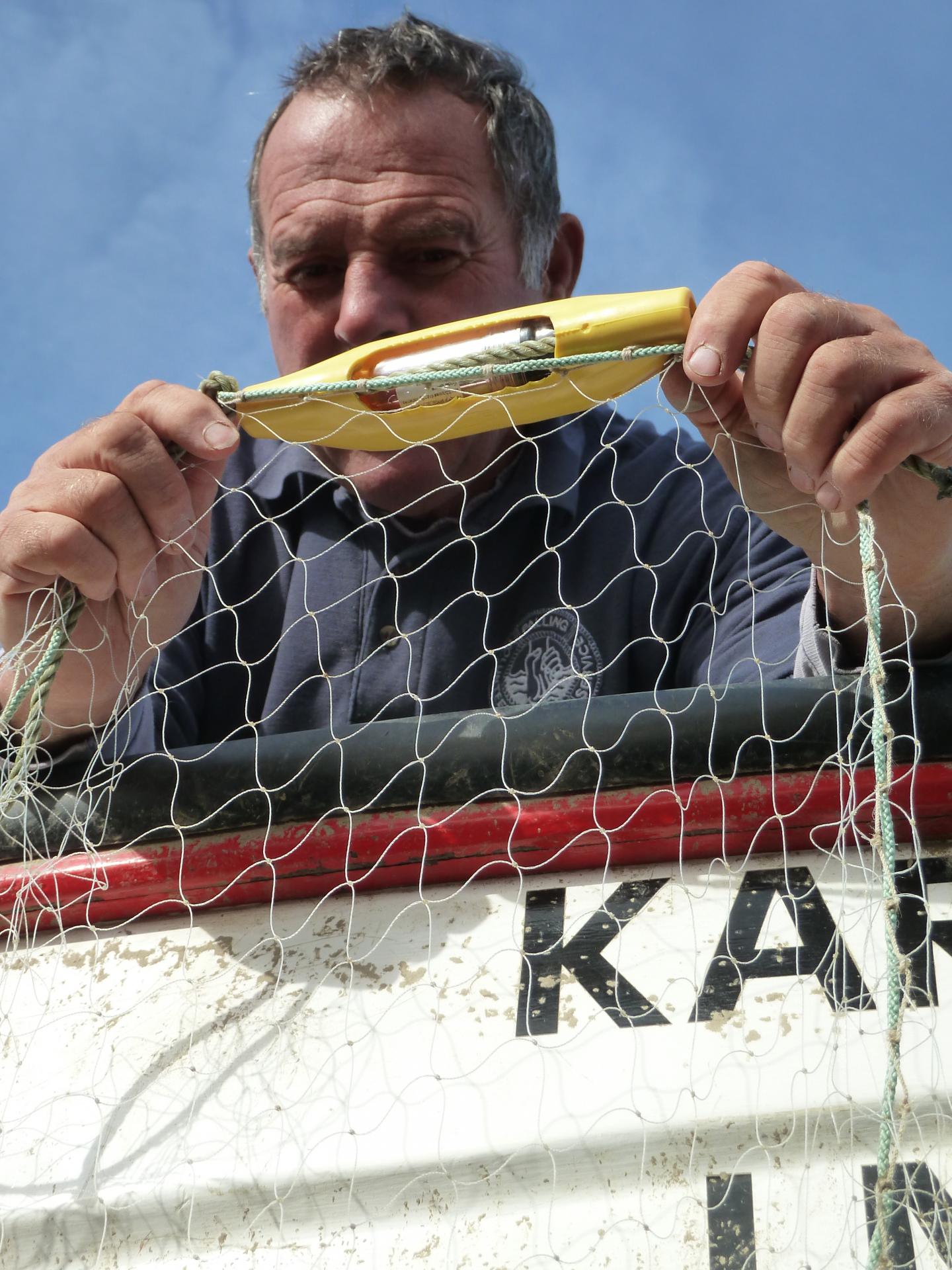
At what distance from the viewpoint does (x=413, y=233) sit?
161cm

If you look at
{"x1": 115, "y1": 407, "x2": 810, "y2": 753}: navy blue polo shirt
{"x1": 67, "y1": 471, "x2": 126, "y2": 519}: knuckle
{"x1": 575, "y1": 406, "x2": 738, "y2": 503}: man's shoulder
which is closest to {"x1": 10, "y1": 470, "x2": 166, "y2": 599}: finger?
{"x1": 67, "y1": 471, "x2": 126, "y2": 519}: knuckle

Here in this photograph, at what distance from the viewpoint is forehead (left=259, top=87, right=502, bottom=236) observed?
1619 millimetres

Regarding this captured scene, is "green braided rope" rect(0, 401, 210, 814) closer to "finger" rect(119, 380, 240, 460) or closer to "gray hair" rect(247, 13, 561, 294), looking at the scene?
"finger" rect(119, 380, 240, 460)

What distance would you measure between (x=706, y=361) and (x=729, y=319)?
0.04 m

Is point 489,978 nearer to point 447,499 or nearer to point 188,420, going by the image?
point 188,420

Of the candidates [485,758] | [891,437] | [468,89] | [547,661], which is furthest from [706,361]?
[468,89]

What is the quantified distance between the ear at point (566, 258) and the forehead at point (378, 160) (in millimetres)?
268

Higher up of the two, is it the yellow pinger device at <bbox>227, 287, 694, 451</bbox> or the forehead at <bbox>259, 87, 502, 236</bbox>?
the forehead at <bbox>259, 87, 502, 236</bbox>

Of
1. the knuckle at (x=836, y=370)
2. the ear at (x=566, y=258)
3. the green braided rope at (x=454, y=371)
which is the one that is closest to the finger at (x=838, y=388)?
the knuckle at (x=836, y=370)

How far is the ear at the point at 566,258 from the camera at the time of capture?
6.49 feet

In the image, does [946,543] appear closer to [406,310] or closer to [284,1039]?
[284,1039]

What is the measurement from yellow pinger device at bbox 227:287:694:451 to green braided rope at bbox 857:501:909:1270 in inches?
8.7

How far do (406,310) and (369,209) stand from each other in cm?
15

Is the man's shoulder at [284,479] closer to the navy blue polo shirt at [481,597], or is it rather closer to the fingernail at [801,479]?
the navy blue polo shirt at [481,597]
